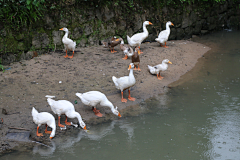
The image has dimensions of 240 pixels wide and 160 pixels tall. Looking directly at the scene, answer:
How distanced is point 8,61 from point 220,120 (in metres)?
6.94

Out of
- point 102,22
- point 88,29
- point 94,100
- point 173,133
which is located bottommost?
point 173,133

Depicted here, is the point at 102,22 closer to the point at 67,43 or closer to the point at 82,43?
the point at 82,43

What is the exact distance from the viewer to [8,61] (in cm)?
793

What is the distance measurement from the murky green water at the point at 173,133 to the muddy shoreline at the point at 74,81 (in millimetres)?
446

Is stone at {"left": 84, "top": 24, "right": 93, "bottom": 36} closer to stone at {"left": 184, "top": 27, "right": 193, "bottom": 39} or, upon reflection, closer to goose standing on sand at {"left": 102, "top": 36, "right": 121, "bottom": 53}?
goose standing on sand at {"left": 102, "top": 36, "right": 121, "bottom": 53}

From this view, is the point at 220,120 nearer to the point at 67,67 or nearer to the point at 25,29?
the point at 67,67

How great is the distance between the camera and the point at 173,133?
16.7 ft

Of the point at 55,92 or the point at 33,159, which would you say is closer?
the point at 33,159

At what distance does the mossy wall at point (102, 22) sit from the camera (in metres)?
8.20

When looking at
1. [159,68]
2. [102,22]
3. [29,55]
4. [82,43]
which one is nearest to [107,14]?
[102,22]

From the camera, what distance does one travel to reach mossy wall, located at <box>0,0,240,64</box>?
820 centimetres

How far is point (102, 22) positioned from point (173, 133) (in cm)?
656

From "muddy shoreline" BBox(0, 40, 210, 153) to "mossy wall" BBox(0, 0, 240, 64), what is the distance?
579 mm

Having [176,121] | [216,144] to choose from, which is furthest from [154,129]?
[216,144]
